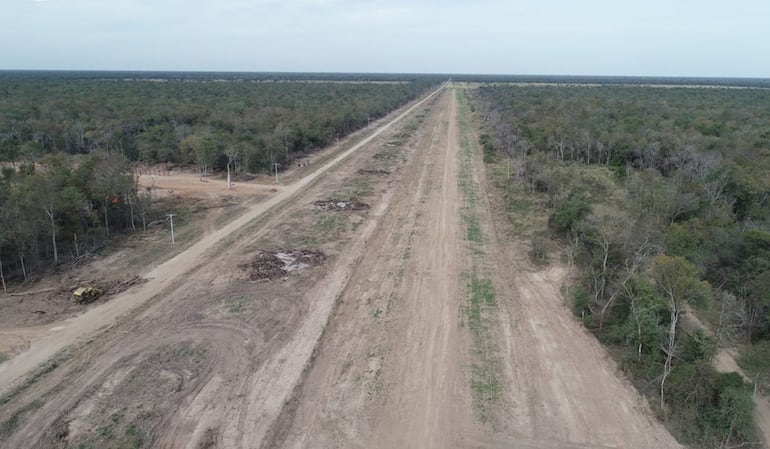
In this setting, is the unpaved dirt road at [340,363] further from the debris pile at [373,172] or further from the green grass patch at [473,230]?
the debris pile at [373,172]

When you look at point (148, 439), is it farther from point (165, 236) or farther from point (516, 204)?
point (516, 204)

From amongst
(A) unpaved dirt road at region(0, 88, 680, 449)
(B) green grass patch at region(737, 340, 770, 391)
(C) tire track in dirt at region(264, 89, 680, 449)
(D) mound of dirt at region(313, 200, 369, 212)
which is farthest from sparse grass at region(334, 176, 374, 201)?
(B) green grass patch at region(737, 340, 770, 391)

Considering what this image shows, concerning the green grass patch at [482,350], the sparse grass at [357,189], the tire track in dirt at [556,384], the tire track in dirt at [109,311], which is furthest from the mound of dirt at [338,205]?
the tire track in dirt at [556,384]

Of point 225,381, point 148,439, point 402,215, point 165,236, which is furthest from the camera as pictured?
point 402,215

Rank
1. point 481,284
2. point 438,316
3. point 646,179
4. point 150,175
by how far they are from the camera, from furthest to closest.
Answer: point 150,175, point 646,179, point 481,284, point 438,316

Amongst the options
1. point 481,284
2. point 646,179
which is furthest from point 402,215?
point 646,179

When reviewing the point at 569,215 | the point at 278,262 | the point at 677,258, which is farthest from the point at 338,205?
the point at 677,258

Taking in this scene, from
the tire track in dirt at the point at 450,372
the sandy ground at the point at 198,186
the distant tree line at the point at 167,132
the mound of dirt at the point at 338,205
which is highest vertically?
the distant tree line at the point at 167,132
